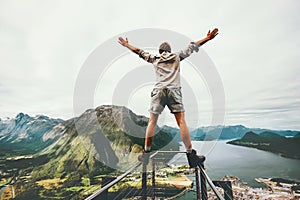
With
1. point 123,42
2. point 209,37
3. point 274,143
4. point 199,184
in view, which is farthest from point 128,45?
point 274,143

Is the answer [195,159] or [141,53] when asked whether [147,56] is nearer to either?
[141,53]

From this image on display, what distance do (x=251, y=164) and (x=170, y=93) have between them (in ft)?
51.9

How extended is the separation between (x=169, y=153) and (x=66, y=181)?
2207 cm

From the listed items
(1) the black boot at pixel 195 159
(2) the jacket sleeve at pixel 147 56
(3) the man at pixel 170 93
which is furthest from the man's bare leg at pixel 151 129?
(2) the jacket sleeve at pixel 147 56

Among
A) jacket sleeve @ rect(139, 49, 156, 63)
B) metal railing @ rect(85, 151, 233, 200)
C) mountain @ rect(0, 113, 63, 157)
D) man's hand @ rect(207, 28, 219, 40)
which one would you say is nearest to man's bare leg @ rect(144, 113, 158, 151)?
metal railing @ rect(85, 151, 233, 200)

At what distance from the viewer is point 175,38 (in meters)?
2.19

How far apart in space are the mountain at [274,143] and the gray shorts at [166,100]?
40.7ft

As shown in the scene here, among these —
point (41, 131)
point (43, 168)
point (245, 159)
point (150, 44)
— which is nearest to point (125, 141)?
point (41, 131)

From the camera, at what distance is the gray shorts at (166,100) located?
120 centimetres

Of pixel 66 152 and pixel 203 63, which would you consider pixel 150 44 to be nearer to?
pixel 203 63

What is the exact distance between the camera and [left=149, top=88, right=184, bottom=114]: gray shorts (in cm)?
120

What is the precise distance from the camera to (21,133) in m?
17.4

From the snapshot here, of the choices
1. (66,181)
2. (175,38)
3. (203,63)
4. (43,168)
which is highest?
(175,38)

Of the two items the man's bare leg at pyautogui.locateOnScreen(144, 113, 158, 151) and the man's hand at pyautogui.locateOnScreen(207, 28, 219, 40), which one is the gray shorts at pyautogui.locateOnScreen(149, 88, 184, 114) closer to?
the man's bare leg at pyautogui.locateOnScreen(144, 113, 158, 151)
